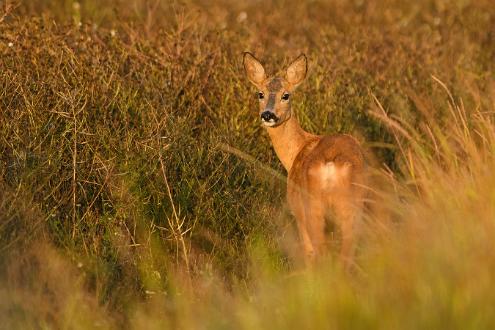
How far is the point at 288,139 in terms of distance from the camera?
745 cm

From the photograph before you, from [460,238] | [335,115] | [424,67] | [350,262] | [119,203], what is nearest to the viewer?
[460,238]

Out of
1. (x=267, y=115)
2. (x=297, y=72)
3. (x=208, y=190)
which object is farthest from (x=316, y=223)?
(x=297, y=72)

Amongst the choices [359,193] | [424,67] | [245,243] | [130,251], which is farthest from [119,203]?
[424,67]

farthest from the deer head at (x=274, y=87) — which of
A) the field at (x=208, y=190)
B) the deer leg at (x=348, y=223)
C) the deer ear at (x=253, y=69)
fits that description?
the deer leg at (x=348, y=223)

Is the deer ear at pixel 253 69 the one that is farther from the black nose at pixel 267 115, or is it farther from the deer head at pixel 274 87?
the black nose at pixel 267 115

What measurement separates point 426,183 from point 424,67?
15.2ft

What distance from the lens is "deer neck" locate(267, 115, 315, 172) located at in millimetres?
7422

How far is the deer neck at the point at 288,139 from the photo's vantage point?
7.42 metres

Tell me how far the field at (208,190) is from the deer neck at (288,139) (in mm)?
224

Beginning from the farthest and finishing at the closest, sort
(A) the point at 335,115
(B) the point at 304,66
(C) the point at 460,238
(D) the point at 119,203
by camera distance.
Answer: (A) the point at 335,115, (B) the point at 304,66, (D) the point at 119,203, (C) the point at 460,238

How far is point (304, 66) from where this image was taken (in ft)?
25.6

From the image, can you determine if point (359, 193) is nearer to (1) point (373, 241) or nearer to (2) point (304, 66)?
(1) point (373, 241)

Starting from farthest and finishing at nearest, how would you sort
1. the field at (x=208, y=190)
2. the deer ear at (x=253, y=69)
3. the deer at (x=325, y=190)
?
1. the deer ear at (x=253, y=69)
2. the deer at (x=325, y=190)
3. the field at (x=208, y=190)

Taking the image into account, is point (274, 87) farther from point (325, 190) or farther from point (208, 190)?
point (325, 190)
